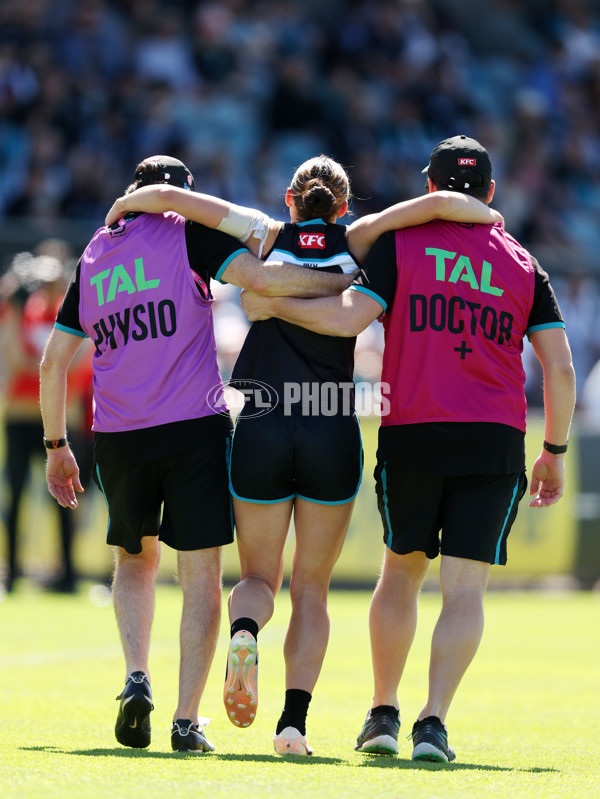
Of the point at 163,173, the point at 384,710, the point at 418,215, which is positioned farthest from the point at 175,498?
the point at 418,215

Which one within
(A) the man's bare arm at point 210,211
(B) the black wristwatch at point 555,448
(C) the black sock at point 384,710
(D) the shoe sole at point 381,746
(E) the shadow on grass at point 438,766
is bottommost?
(E) the shadow on grass at point 438,766

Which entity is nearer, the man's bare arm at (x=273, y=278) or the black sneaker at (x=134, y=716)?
the black sneaker at (x=134, y=716)

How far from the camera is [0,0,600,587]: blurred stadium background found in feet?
38.0

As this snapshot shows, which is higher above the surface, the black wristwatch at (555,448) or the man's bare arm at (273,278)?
the man's bare arm at (273,278)

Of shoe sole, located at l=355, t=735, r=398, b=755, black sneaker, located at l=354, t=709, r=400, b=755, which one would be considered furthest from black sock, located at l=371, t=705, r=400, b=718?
shoe sole, located at l=355, t=735, r=398, b=755

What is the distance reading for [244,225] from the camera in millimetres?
4766

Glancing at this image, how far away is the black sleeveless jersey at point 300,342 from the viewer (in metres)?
4.75

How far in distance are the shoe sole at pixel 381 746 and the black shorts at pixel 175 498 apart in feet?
2.93

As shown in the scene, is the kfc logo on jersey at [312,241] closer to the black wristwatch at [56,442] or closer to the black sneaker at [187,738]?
the black wristwatch at [56,442]

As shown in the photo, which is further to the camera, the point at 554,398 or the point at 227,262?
the point at 554,398

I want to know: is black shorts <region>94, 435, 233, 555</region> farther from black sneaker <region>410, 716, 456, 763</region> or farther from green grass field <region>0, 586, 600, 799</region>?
black sneaker <region>410, 716, 456, 763</region>

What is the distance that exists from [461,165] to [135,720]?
2.37m

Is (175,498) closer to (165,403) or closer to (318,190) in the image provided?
(165,403)

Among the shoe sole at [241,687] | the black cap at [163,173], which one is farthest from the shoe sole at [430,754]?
the black cap at [163,173]
